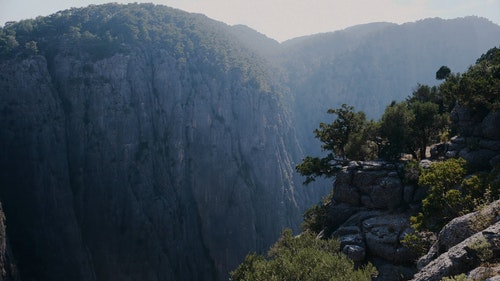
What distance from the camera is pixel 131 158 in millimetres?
101750

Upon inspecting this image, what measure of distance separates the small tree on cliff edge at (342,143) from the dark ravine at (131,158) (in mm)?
60343

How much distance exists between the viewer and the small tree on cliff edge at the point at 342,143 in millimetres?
47000

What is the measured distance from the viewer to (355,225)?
37.8m

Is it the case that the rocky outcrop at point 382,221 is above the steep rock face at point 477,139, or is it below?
below

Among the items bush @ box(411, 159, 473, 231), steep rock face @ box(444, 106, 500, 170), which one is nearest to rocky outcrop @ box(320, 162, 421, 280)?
bush @ box(411, 159, 473, 231)

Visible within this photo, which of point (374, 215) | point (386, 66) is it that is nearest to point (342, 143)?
point (374, 215)

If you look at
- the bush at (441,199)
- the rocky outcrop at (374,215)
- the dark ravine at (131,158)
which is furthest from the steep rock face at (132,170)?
the bush at (441,199)

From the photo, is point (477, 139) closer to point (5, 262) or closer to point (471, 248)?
point (471, 248)

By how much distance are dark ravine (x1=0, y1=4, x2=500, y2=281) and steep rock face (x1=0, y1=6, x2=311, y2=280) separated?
0.30 metres

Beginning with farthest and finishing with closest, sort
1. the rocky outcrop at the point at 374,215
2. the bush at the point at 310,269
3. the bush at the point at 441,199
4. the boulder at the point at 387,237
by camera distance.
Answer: the rocky outcrop at the point at 374,215 < the boulder at the point at 387,237 < the bush at the point at 441,199 < the bush at the point at 310,269

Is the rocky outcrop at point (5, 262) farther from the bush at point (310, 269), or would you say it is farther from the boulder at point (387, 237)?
the boulder at point (387, 237)

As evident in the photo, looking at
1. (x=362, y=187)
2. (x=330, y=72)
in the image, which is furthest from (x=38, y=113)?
(x=330, y=72)

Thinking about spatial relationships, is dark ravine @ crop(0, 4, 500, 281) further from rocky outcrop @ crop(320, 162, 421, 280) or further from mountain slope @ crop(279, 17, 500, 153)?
rocky outcrop @ crop(320, 162, 421, 280)

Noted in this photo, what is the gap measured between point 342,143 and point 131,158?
7084cm
